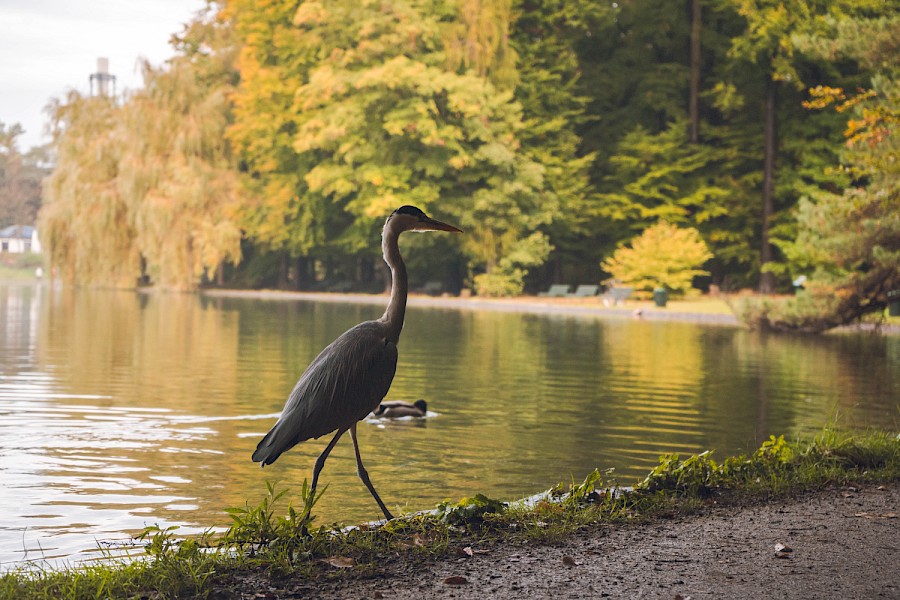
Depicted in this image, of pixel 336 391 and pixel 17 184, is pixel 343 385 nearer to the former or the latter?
pixel 336 391

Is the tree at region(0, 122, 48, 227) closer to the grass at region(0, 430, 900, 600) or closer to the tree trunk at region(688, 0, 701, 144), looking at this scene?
the tree trunk at region(688, 0, 701, 144)

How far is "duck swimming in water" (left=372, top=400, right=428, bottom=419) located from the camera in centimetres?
1325

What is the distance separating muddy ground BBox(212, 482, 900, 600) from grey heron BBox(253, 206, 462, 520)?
0.70m

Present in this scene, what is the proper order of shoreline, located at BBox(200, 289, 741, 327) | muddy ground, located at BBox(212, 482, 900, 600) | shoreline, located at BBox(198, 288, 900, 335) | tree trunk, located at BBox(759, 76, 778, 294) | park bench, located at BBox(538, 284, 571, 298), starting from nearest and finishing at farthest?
1. muddy ground, located at BBox(212, 482, 900, 600)
2. shoreline, located at BBox(198, 288, 900, 335)
3. shoreline, located at BBox(200, 289, 741, 327)
4. tree trunk, located at BBox(759, 76, 778, 294)
5. park bench, located at BBox(538, 284, 571, 298)

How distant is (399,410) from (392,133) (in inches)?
1470

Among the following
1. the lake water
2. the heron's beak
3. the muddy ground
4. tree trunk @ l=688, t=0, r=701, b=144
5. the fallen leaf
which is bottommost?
the lake water

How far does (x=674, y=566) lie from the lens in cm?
565

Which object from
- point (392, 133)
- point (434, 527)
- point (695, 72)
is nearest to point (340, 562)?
point (434, 527)

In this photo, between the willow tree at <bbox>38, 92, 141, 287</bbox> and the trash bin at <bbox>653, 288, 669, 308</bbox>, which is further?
the willow tree at <bbox>38, 92, 141, 287</bbox>

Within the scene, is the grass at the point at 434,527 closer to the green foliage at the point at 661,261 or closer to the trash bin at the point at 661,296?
the trash bin at the point at 661,296

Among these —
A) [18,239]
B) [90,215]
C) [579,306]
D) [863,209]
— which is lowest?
[579,306]

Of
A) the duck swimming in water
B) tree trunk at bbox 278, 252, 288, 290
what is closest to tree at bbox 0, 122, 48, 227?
tree trunk at bbox 278, 252, 288, 290

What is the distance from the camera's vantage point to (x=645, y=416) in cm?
1371

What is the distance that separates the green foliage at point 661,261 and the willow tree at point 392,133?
214 inches
